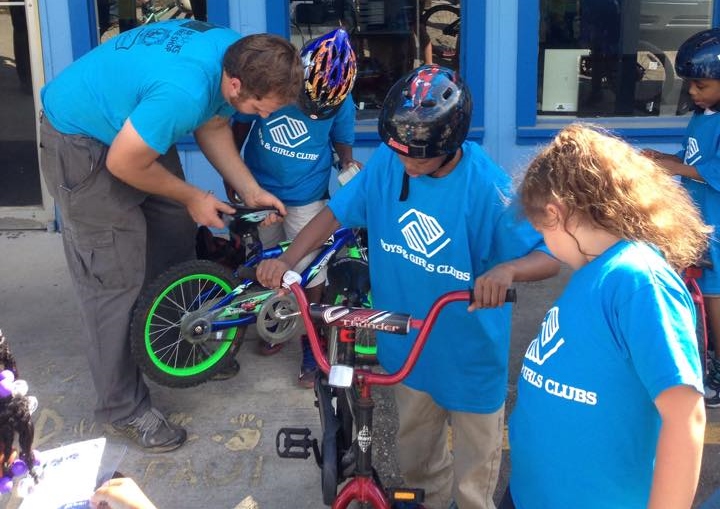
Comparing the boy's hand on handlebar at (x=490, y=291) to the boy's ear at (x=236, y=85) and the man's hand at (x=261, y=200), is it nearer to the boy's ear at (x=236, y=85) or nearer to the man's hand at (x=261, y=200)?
the boy's ear at (x=236, y=85)

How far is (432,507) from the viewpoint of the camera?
317cm

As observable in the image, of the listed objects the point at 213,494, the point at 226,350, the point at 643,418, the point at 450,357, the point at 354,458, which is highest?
the point at 643,418

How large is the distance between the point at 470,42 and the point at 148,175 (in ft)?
10.2

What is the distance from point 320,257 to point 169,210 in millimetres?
739

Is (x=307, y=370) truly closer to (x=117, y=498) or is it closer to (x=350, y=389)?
(x=350, y=389)

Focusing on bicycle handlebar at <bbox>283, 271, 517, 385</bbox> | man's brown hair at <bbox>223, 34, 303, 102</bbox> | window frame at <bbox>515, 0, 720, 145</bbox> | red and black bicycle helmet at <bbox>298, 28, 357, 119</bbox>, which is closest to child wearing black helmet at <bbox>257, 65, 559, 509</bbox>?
bicycle handlebar at <bbox>283, 271, 517, 385</bbox>

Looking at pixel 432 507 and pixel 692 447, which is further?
pixel 432 507

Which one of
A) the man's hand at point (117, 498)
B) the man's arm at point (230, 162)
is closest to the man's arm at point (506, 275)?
the man's hand at point (117, 498)

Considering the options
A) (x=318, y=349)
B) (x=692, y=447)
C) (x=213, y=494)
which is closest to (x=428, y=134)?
(x=318, y=349)

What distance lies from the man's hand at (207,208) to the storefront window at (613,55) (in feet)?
10.7

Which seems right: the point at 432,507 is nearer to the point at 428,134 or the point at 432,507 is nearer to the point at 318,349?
the point at 318,349

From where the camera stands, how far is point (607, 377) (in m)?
1.88

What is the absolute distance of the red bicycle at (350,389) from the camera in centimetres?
240

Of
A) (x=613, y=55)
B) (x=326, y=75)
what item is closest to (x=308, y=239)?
(x=326, y=75)
